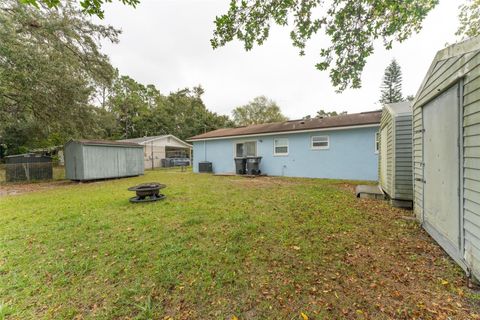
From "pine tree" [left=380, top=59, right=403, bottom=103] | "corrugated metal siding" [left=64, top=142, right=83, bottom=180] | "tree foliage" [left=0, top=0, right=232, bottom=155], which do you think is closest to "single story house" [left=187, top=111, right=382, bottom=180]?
"tree foliage" [left=0, top=0, right=232, bottom=155]

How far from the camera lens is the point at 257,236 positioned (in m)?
3.49

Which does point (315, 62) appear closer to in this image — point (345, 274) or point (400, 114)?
point (400, 114)

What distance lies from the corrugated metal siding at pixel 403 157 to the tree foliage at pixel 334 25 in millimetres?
1369

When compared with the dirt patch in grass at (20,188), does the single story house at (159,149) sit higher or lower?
higher

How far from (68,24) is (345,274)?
45.7 feet

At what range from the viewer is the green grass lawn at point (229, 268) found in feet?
6.38

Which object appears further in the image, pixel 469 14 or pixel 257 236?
pixel 469 14

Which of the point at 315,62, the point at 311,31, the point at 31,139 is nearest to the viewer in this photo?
the point at 311,31

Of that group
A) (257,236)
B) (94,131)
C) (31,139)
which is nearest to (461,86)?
(257,236)

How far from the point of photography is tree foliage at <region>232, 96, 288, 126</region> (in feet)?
120

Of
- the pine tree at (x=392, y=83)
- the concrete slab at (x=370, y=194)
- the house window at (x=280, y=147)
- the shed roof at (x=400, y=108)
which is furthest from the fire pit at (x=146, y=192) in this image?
the pine tree at (x=392, y=83)

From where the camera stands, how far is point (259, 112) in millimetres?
37344

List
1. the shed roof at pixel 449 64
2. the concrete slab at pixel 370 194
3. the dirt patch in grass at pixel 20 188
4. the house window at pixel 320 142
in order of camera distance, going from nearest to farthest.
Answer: the shed roof at pixel 449 64 < the concrete slab at pixel 370 194 < the dirt patch in grass at pixel 20 188 < the house window at pixel 320 142

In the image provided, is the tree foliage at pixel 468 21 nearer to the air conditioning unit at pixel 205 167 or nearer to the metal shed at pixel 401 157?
the metal shed at pixel 401 157
